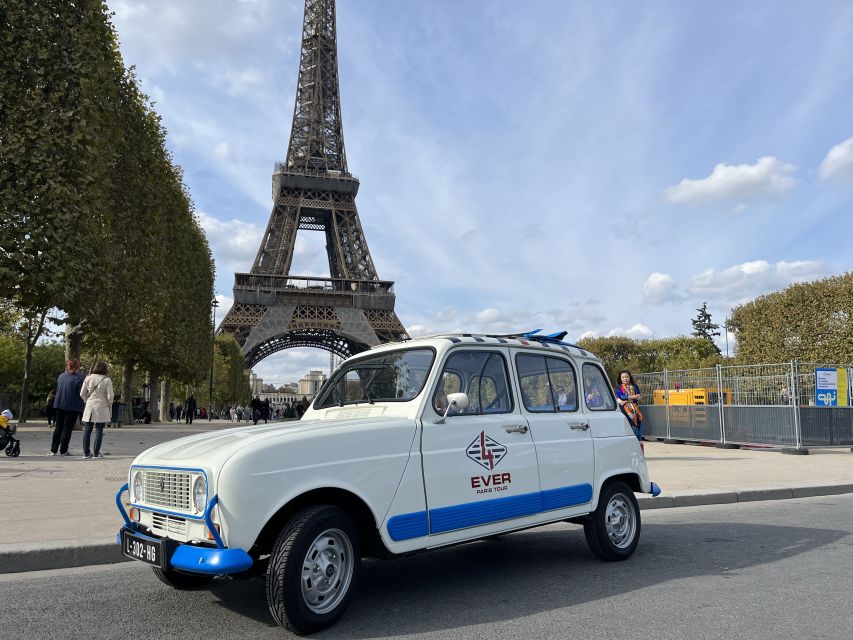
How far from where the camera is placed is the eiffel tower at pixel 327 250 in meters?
58.1

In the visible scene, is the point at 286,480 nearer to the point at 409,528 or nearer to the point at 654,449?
the point at 409,528

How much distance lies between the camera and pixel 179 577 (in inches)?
184

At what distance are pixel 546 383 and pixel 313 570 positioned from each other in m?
2.52

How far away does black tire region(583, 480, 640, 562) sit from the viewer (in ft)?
18.5

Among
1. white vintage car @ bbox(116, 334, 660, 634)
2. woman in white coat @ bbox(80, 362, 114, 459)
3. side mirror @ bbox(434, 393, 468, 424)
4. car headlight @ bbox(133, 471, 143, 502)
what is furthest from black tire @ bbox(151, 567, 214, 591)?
woman in white coat @ bbox(80, 362, 114, 459)

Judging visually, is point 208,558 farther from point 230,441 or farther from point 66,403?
point 66,403

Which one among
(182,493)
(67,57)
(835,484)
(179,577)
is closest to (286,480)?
(182,493)

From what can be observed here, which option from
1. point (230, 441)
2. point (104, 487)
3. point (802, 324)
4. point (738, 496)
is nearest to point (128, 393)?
point (104, 487)

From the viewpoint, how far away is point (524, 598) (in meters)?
4.62

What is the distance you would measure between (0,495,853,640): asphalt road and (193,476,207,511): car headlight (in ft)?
2.42

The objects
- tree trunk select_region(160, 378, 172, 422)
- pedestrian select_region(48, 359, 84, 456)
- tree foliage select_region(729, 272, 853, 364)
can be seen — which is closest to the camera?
pedestrian select_region(48, 359, 84, 456)

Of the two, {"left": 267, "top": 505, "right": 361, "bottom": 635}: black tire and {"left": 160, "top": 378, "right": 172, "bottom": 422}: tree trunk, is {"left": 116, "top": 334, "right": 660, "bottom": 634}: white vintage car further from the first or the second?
{"left": 160, "top": 378, "right": 172, "bottom": 422}: tree trunk

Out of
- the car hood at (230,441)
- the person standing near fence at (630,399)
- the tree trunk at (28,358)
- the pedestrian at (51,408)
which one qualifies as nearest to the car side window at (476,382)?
the car hood at (230,441)

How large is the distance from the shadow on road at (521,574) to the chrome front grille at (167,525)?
73cm
